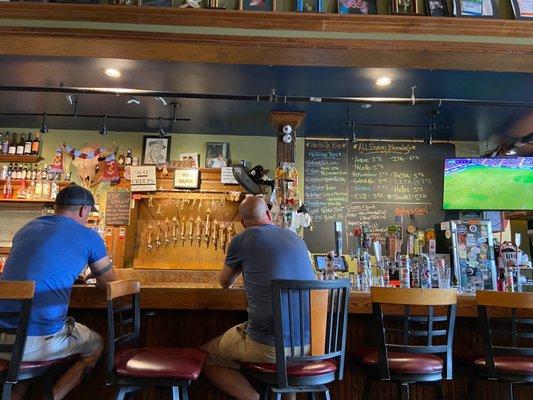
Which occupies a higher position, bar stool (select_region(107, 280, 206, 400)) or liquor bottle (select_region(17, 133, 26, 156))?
liquor bottle (select_region(17, 133, 26, 156))

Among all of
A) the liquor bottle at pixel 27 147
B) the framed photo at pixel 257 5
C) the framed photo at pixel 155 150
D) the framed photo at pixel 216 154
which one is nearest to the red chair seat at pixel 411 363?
the framed photo at pixel 257 5

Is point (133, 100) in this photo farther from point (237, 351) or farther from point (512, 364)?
point (512, 364)

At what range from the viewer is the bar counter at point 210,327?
244 centimetres

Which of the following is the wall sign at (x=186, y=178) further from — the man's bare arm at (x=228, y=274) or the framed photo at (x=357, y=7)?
the man's bare arm at (x=228, y=274)

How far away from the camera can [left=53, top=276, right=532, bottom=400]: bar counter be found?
8.00ft

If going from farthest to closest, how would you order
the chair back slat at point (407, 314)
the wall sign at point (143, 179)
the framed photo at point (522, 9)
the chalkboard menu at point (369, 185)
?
the chalkboard menu at point (369, 185)
the wall sign at point (143, 179)
the framed photo at point (522, 9)
the chair back slat at point (407, 314)

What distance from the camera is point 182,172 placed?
5.13 m

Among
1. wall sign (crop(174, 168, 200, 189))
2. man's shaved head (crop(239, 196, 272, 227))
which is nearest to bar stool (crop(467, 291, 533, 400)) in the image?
man's shaved head (crop(239, 196, 272, 227))

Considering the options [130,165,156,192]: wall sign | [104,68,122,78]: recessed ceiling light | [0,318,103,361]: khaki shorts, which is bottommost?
[0,318,103,361]: khaki shorts

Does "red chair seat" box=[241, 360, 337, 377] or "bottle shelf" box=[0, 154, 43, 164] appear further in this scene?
"bottle shelf" box=[0, 154, 43, 164]

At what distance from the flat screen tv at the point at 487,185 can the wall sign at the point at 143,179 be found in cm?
333

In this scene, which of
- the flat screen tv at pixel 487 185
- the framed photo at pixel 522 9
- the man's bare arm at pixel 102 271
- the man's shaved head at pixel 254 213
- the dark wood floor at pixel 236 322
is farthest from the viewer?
the flat screen tv at pixel 487 185

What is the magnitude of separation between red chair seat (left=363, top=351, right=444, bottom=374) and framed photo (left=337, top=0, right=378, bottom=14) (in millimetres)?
2357

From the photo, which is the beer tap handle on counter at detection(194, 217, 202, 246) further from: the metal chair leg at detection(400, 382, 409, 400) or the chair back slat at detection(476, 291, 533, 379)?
the chair back slat at detection(476, 291, 533, 379)
